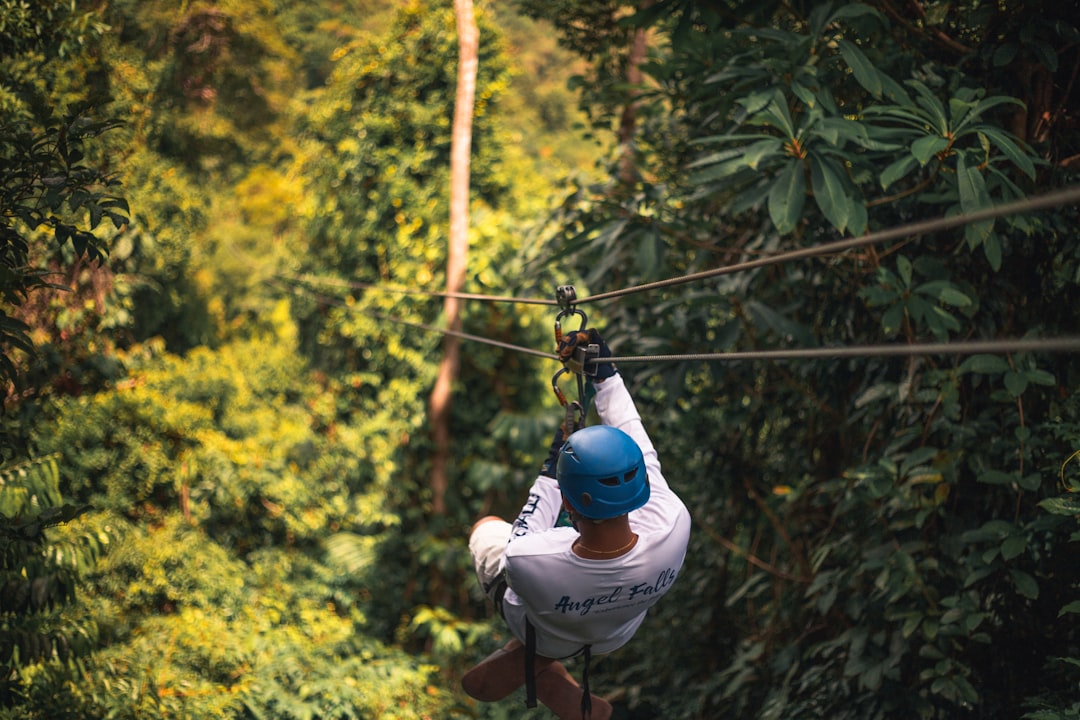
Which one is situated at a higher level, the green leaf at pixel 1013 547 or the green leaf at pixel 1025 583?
the green leaf at pixel 1013 547

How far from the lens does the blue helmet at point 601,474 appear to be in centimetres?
182

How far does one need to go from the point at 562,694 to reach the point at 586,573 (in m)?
0.57

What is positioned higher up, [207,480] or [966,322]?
[966,322]

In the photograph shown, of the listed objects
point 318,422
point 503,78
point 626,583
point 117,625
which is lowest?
point 117,625

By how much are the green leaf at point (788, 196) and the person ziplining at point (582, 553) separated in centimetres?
70

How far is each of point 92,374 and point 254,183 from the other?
977 cm

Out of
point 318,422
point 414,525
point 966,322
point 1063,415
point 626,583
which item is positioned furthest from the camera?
point 318,422

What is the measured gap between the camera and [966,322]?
3217 millimetres

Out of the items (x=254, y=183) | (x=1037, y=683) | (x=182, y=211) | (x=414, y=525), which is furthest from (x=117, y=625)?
(x=254, y=183)

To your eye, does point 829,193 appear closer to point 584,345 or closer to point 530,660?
point 584,345

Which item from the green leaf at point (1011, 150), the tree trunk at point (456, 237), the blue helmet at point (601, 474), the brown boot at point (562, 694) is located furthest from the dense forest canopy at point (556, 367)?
the brown boot at point (562, 694)

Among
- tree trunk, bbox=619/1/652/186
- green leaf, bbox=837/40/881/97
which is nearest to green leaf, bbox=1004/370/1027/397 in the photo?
green leaf, bbox=837/40/881/97

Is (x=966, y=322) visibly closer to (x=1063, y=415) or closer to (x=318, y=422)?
(x=1063, y=415)

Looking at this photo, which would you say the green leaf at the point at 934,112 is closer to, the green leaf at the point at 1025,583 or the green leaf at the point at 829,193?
the green leaf at the point at 829,193
